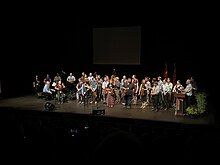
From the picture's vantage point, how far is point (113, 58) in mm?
18188

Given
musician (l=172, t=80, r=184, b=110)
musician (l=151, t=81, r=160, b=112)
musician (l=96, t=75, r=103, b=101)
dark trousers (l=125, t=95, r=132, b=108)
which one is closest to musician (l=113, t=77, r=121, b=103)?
musician (l=96, t=75, r=103, b=101)

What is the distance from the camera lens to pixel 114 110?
1388 centimetres

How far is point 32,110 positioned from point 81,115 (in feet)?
8.43

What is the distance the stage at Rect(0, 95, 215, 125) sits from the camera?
39.8 ft

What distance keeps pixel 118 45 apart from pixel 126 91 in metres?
4.36

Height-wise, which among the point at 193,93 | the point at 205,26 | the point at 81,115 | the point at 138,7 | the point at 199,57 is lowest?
the point at 81,115

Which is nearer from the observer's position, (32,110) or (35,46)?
(32,110)

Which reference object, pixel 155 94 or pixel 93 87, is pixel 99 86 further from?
pixel 155 94

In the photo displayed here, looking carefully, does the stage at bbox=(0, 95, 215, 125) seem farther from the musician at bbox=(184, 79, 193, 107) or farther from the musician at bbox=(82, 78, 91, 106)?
the musician at bbox=(184, 79, 193, 107)

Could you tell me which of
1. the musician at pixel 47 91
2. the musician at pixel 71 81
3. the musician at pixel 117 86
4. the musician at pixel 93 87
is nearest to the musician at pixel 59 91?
the musician at pixel 47 91

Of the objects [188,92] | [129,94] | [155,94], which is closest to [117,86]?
[129,94]

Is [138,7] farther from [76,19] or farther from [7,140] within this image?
[7,140]

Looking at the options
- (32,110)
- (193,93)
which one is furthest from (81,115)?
(193,93)

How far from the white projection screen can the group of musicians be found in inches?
96.8
